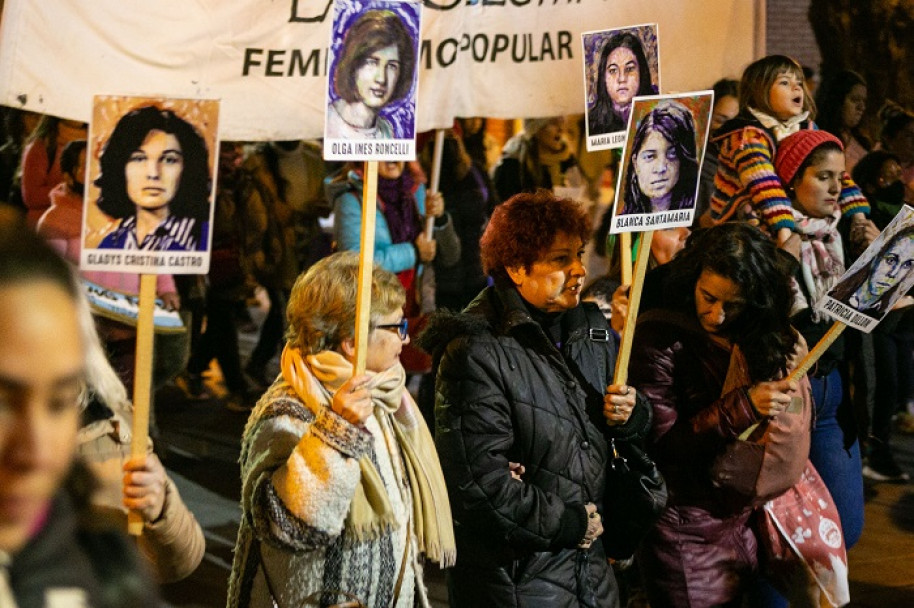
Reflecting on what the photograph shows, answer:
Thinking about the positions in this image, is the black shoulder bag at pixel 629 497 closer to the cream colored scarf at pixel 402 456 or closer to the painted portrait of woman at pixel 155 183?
the cream colored scarf at pixel 402 456

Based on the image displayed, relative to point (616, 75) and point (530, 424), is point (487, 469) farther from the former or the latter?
point (616, 75)

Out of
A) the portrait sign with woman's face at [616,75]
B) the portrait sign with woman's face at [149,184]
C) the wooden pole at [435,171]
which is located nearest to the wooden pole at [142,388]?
the portrait sign with woman's face at [149,184]

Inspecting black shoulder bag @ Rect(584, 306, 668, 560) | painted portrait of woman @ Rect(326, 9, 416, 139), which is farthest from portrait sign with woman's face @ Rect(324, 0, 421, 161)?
black shoulder bag @ Rect(584, 306, 668, 560)

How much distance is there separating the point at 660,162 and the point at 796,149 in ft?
4.78

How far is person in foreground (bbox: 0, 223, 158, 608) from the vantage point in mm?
1083

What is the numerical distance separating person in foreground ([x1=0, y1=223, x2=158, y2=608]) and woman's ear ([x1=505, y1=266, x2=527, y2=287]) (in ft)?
8.94

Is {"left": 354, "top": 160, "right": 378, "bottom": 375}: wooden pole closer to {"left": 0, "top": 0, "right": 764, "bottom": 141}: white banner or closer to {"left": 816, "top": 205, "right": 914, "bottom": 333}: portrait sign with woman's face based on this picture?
{"left": 0, "top": 0, "right": 764, "bottom": 141}: white banner

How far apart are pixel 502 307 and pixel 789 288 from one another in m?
1.09

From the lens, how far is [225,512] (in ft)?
22.6

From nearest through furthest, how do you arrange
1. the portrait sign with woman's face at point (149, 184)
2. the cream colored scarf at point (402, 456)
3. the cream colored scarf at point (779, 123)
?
the portrait sign with woman's face at point (149, 184) → the cream colored scarf at point (402, 456) → the cream colored scarf at point (779, 123)

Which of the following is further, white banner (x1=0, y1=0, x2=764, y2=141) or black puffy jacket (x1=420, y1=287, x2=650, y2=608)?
white banner (x1=0, y1=0, x2=764, y2=141)

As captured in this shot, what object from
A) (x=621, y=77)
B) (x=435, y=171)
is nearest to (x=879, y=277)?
(x=621, y=77)

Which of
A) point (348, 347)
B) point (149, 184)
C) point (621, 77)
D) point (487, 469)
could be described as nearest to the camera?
point (149, 184)

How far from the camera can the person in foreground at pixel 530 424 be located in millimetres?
3559
